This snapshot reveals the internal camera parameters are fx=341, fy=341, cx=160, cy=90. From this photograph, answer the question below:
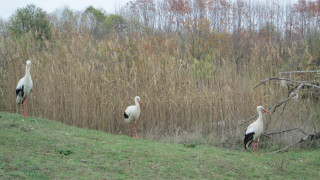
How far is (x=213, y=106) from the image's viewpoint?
25.8ft

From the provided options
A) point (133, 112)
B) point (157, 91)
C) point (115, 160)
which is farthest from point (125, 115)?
point (115, 160)

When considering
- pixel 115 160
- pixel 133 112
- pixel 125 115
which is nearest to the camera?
pixel 115 160

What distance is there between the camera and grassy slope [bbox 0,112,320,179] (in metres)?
4.05

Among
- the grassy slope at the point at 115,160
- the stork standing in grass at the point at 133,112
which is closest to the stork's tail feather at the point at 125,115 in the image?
the stork standing in grass at the point at 133,112

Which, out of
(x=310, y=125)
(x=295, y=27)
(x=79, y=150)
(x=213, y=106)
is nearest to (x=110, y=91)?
(x=213, y=106)

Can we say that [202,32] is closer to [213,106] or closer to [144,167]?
[213,106]

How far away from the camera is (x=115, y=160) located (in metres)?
4.79

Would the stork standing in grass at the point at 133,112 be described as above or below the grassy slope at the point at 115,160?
above

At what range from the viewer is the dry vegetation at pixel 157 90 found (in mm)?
7734

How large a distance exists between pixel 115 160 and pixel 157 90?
359cm

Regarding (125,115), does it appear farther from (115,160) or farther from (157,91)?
(115,160)

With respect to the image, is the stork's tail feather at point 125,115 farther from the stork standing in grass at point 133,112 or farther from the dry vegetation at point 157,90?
the dry vegetation at point 157,90

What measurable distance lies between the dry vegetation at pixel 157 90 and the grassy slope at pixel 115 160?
5.20ft

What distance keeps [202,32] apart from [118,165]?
39.6 feet
